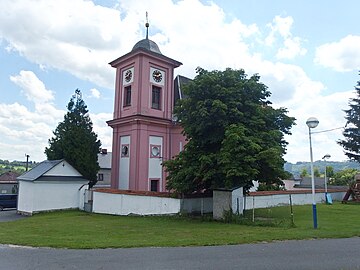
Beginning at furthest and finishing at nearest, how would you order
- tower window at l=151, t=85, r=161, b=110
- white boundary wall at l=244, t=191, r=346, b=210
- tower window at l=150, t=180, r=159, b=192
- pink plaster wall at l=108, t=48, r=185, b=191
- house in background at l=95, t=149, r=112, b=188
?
house in background at l=95, t=149, r=112, b=188 → tower window at l=151, t=85, r=161, b=110 → tower window at l=150, t=180, r=159, b=192 → pink plaster wall at l=108, t=48, r=185, b=191 → white boundary wall at l=244, t=191, r=346, b=210

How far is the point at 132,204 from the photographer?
75.3 feet

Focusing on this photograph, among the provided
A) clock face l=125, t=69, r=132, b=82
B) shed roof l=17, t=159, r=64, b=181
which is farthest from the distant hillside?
shed roof l=17, t=159, r=64, b=181

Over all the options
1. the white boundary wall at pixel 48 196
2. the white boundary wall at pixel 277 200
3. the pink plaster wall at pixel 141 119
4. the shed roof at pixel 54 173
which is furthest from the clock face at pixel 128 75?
the white boundary wall at pixel 277 200

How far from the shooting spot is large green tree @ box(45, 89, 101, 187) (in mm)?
31062

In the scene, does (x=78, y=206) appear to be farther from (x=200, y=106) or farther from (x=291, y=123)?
(x=291, y=123)

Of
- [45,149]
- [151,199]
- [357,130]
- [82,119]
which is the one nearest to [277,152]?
[151,199]

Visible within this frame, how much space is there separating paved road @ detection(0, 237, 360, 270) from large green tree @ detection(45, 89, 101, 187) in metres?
20.7

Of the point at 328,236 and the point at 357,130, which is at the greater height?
the point at 357,130

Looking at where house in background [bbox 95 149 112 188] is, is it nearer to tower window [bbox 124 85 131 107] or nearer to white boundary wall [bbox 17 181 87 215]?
tower window [bbox 124 85 131 107]

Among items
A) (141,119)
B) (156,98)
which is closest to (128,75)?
(156,98)

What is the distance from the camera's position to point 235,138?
53.2 feet

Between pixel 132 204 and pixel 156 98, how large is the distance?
1256 cm

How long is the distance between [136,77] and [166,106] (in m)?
4.01

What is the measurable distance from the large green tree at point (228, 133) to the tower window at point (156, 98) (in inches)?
470
